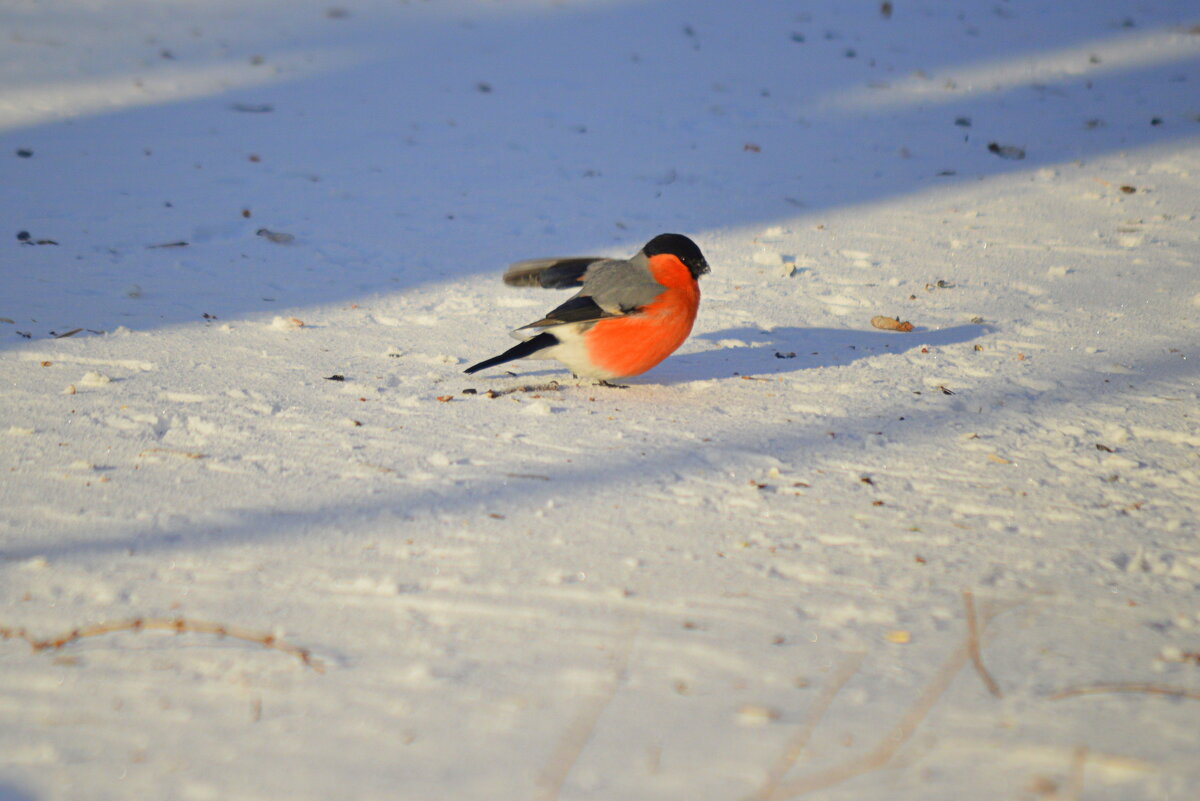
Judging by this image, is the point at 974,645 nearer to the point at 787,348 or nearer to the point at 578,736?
the point at 578,736

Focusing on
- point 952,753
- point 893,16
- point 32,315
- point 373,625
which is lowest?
→ point 32,315


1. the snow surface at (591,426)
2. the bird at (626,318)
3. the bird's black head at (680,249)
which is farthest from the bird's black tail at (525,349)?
the bird's black head at (680,249)

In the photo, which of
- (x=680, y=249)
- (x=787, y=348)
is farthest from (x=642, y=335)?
(x=787, y=348)

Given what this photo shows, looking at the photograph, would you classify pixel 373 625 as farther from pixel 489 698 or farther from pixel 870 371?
pixel 870 371

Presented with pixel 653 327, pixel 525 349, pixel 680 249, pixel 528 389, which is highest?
pixel 680 249

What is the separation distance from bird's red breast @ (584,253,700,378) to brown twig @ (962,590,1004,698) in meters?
1.46

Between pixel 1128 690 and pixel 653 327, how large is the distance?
6.14 feet

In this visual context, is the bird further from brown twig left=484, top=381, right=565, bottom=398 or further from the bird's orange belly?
brown twig left=484, top=381, right=565, bottom=398

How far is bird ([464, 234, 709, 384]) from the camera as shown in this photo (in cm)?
334

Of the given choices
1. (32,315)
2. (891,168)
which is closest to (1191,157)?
(891,168)

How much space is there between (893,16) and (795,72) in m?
1.36

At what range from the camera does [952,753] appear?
164 cm

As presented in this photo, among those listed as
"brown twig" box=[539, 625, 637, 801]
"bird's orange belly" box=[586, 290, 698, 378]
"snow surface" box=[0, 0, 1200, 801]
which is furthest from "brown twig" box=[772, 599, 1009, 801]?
"bird's orange belly" box=[586, 290, 698, 378]

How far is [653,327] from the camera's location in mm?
3355
